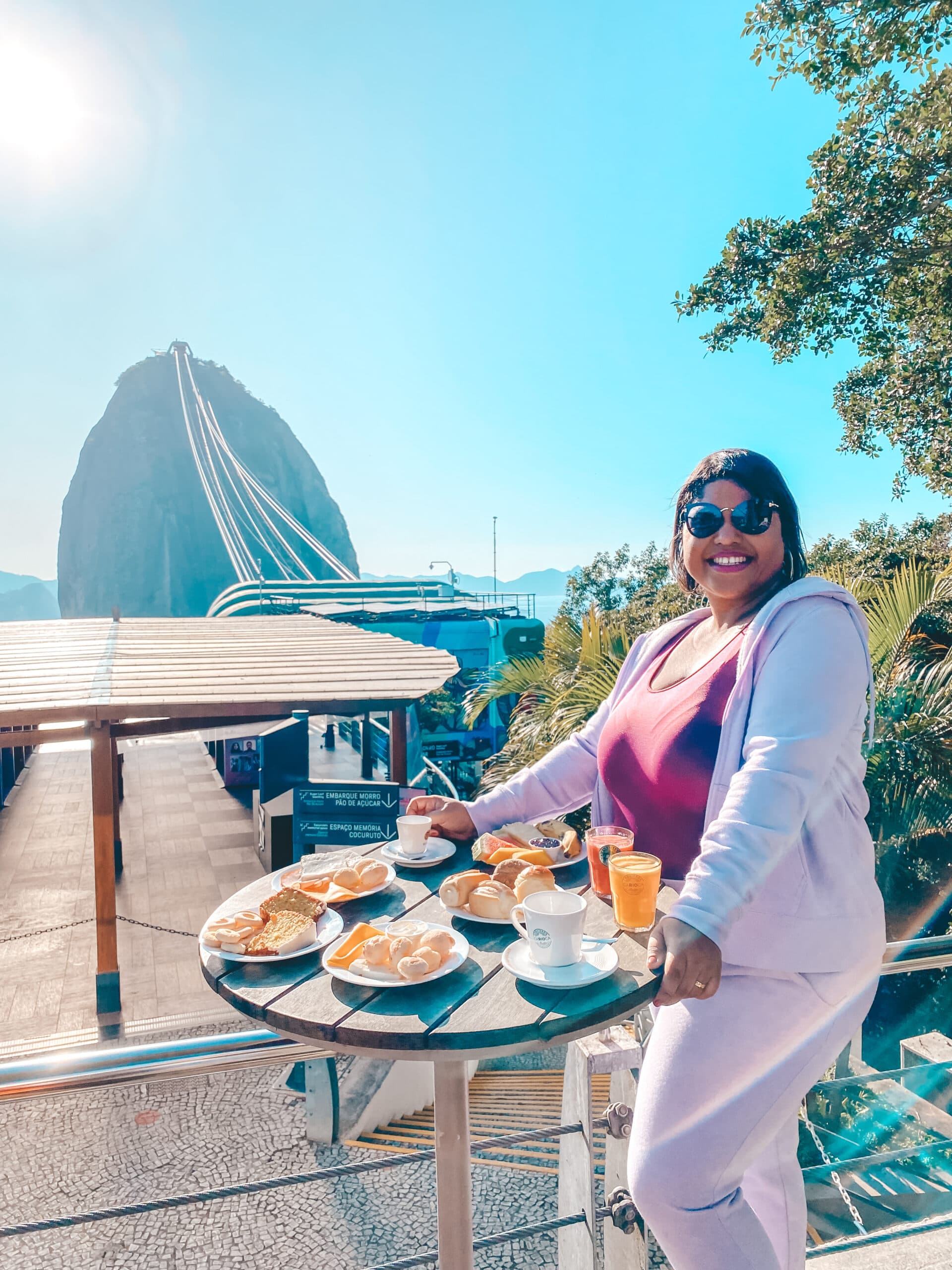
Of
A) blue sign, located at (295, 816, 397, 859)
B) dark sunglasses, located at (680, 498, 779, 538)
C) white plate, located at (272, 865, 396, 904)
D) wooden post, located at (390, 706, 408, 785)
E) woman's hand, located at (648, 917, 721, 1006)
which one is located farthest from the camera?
wooden post, located at (390, 706, 408, 785)

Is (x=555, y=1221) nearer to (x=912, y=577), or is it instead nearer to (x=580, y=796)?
(x=580, y=796)

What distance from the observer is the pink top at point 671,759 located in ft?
4.98

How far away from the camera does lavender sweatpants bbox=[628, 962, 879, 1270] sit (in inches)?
47.6

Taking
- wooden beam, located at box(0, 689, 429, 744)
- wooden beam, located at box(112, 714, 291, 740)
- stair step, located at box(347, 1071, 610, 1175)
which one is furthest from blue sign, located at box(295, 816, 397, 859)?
stair step, located at box(347, 1071, 610, 1175)

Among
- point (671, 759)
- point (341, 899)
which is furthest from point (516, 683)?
point (341, 899)

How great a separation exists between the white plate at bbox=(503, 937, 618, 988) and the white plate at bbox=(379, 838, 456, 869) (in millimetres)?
444

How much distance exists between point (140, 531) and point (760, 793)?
102527mm

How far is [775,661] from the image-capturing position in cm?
134

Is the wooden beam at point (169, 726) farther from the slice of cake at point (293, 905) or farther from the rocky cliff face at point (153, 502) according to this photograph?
the rocky cliff face at point (153, 502)

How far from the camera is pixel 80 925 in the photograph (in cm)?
865

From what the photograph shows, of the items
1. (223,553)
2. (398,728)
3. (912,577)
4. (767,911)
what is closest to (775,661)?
(767,911)

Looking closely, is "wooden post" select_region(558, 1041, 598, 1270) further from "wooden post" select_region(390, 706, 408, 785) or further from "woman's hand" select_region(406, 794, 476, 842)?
"wooden post" select_region(390, 706, 408, 785)

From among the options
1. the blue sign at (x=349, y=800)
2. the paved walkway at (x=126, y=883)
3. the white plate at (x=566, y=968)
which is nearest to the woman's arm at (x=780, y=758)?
the white plate at (x=566, y=968)

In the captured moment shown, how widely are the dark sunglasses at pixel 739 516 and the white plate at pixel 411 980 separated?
0.94 metres
